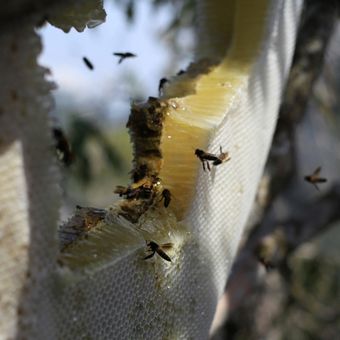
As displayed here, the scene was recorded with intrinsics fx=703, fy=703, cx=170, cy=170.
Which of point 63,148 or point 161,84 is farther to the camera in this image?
point 161,84

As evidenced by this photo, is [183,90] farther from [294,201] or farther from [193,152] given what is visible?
[294,201]

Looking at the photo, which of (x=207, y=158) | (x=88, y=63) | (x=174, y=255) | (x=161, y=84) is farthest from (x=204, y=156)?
(x=88, y=63)

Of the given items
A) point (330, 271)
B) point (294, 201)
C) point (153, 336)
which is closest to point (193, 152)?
point (153, 336)

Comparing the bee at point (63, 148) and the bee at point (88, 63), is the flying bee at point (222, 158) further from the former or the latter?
the bee at point (88, 63)

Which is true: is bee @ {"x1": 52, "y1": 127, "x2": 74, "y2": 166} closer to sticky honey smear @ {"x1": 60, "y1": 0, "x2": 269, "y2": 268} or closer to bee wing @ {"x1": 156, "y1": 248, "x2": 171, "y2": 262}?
sticky honey smear @ {"x1": 60, "y1": 0, "x2": 269, "y2": 268}

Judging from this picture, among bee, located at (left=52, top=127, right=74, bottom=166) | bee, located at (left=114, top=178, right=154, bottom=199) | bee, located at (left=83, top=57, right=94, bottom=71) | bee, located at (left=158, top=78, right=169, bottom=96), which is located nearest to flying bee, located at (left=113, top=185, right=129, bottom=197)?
bee, located at (left=114, top=178, right=154, bottom=199)

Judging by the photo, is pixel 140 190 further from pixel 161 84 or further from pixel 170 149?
pixel 161 84
